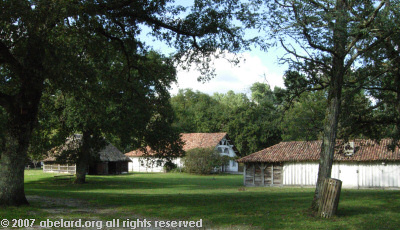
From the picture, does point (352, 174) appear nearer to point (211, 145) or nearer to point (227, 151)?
point (211, 145)

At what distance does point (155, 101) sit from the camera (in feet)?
88.5

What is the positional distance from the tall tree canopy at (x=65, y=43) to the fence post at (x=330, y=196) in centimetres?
708

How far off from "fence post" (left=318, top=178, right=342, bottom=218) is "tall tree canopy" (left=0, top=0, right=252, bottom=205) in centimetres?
708

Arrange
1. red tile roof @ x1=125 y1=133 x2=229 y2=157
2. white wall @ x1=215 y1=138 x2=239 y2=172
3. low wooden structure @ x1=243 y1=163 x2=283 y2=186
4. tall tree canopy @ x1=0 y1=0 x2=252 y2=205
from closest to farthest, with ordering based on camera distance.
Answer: tall tree canopy @ x1=0 y1=0 x2=252 y2=205 < low wooden structure @ x1=243 y1=163 x2=283 y2=186 < red tile roof @ x1=125 y1=133 x2=229 y2=157 < white wall @ x1=215 y1=138 x2=239 y2=172

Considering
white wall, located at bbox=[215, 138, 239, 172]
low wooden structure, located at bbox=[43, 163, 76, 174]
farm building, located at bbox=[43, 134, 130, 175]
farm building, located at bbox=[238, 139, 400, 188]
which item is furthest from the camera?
white wall, located at bbox=[215, 138, 239, 172]

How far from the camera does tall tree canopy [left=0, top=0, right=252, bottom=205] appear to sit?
12.0 metres

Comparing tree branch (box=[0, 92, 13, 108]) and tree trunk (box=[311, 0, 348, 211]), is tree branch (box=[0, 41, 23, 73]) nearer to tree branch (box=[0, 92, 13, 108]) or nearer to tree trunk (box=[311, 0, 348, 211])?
tree branch (box=[0, 92, 13, 108])

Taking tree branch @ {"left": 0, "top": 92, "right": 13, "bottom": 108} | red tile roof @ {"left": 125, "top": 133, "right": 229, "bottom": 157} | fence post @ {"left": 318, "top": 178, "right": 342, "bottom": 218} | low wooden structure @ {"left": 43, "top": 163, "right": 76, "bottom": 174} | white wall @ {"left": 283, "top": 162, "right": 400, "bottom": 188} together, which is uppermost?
tree branch @ {"left": 0, "top": 92, "right": 13, "bottom": 108}

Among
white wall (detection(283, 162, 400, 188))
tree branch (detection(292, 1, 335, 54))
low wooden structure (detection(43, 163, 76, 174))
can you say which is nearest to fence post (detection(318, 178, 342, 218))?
tree branch (detection(292, 1, 335, 54))

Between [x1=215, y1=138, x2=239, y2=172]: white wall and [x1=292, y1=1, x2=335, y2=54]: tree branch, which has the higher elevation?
[x1=292, y1=1, x2=335, y2=54]: tree branch

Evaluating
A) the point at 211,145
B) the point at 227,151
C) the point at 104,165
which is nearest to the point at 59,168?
the point at 104,165

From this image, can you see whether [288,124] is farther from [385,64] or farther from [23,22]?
[23,22]

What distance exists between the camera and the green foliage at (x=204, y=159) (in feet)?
190

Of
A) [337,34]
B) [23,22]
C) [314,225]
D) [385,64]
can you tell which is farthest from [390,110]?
[23,22]
